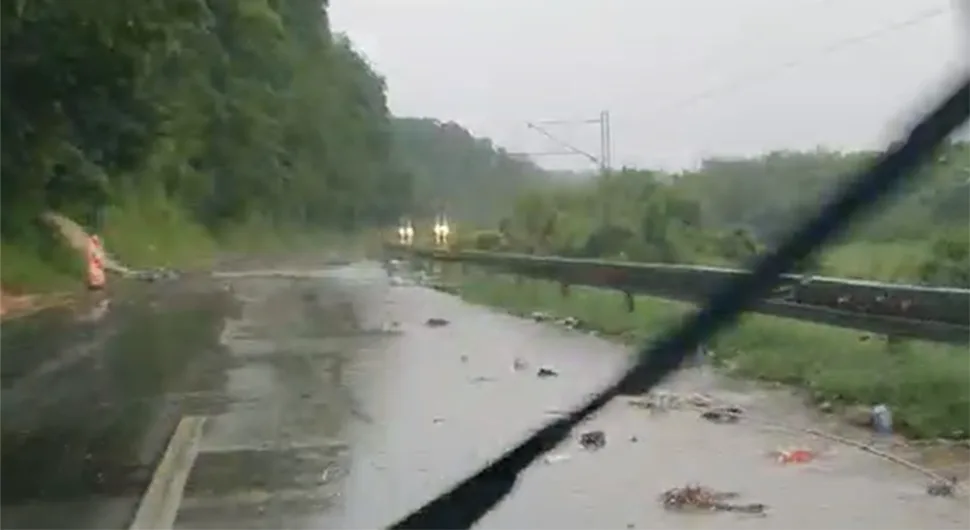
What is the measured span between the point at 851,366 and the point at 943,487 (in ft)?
16.3

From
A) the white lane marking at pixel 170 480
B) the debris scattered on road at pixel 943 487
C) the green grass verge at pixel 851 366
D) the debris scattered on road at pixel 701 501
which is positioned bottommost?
the white lane marking at pixel 170 480

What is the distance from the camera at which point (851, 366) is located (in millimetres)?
14477

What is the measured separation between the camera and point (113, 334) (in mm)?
23844

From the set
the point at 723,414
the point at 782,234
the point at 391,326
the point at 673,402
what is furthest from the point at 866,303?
the point at 391,326

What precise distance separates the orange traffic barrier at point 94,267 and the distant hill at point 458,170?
10471mm

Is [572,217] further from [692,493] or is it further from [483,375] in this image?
[692,493]

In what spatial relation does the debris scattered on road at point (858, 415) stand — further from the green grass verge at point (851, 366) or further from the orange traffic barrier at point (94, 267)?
the orange traffic barrier at point (94, 267)

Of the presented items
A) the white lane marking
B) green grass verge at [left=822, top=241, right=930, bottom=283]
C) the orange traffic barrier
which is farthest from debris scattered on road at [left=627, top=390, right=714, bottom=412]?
the orange traffic barrier

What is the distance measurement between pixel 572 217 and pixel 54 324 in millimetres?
7804

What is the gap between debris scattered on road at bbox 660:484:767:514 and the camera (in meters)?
9.20

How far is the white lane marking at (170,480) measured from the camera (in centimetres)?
916

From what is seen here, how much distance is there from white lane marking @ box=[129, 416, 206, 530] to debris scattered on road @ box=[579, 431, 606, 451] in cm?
240

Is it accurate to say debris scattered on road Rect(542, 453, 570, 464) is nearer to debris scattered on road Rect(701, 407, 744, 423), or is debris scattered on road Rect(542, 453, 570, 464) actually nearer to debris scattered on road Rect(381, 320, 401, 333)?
debris scattered on road Rect(701, 407, 744, 423)

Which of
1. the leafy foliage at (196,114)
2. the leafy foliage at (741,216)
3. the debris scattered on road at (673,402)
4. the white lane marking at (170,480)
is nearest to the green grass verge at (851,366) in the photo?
A: the debris scattered on road at (673,402)
